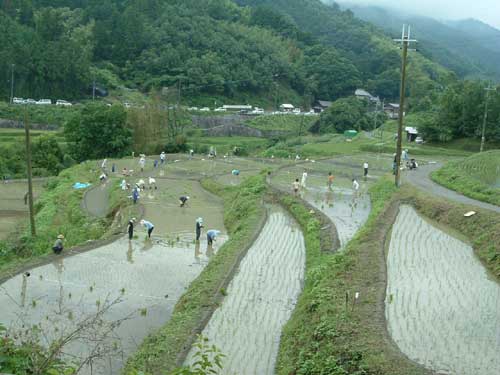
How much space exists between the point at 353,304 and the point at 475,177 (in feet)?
51.7

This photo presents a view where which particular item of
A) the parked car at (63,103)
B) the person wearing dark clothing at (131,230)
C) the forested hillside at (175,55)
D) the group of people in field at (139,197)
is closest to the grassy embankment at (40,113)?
the parked car at (63,103)

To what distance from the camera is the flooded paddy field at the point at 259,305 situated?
954 cm

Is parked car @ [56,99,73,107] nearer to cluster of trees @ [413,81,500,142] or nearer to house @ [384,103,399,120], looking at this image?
cluster of trees @ [413,81,500,142]

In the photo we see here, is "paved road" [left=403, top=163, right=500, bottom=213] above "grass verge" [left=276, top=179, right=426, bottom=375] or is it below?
above

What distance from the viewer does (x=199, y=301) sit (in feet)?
38.5

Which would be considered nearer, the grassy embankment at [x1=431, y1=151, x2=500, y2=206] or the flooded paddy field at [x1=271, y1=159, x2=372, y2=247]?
the flooded paddy field at [x1=271, y1=159, x2=372, y2=247]

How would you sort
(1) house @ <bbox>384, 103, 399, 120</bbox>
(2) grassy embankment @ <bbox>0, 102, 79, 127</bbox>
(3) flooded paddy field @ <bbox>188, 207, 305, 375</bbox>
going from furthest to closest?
(1) house @ <bbox>384, 103, 399, 120</bbox>, (2) grassy embankment @ <bbox>0, 102, 79, 127</bbox>, (3) flooded paddy field @ <bbox>188, 207, 305, 375</bbox>

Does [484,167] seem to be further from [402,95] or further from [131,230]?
[131,230]

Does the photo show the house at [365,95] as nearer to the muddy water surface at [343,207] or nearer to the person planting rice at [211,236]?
the muddy water surface at [343,207]

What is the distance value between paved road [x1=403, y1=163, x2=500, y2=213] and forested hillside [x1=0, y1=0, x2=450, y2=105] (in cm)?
4371

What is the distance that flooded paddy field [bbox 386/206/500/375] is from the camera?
821 cm

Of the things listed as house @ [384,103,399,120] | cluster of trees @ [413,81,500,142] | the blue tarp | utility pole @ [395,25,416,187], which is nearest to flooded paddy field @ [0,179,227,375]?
utility pole @ [395,25,416,187]

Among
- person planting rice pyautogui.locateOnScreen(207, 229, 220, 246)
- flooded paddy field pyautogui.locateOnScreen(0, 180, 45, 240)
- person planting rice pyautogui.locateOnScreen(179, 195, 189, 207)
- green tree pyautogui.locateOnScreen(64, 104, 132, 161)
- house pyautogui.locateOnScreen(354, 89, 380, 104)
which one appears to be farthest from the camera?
house pyautogui.locateOnScreen(354, 89, 380, 104)

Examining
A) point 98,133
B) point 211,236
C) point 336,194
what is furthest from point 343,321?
point 98,133
